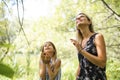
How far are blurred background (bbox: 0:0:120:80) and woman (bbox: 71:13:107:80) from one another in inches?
160

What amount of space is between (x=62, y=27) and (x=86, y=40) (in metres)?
7.72

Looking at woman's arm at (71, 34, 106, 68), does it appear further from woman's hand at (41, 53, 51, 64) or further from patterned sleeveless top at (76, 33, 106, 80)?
woman's hand at (41, 53, 51, 64)

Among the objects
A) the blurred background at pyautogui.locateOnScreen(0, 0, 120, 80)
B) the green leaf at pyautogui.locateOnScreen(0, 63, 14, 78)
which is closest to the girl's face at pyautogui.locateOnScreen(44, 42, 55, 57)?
the green leaf at pyautogui.locateOnScreen(0, 63, 14, 78)

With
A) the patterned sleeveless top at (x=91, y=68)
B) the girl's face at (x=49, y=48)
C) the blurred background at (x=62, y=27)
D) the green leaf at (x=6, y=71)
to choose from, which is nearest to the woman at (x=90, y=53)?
the patterned sleeveless top at (x=91, y=68)

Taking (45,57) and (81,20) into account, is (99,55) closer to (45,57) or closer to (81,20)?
(81,20)

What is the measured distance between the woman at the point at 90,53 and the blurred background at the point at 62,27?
4.07 m

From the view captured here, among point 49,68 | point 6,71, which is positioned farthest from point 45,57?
point 6,71

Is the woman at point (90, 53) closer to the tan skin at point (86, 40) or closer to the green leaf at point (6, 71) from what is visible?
the tan skin at point (86, 40)

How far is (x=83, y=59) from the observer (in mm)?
1305

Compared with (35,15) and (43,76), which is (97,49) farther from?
(35,15)

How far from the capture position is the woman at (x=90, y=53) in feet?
4.00

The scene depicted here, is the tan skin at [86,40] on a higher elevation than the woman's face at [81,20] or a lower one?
lower

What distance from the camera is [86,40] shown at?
1330 mm

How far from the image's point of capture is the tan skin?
119 centimetres
